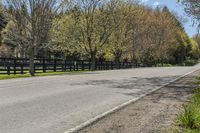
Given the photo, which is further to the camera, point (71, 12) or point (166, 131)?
point (71, 12)

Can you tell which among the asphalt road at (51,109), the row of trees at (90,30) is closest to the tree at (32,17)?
the row of trees at (90,30)

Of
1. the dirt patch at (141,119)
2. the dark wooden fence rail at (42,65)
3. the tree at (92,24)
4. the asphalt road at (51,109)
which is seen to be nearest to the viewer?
the dirt patch at (141,119)

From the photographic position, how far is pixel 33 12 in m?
38.8

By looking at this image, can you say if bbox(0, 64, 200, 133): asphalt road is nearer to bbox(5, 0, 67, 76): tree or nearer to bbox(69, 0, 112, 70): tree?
bbox(5, 0, 67, 76): tree

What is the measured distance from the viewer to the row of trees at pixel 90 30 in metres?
38.9

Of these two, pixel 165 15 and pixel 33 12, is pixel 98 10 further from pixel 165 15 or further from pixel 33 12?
pixel 165 15

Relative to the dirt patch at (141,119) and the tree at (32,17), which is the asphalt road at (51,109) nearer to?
the dirt patch at (141,119)

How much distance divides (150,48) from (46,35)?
55.7 metres

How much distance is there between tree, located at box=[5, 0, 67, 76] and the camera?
38559 mm

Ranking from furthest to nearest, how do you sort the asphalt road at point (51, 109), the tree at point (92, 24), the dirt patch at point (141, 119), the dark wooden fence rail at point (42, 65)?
1. the tree at point (92, 24)
2. the dark wooden fence rail at point (42, 65)
3. the asphalt road at point (51, 109)
4. the dirt patch at point (141, 119)

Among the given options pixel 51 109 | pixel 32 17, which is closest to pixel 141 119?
pixel 51 109

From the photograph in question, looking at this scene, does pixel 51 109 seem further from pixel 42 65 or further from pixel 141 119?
pixel 42 65

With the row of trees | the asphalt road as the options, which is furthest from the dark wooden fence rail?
the asphalt road

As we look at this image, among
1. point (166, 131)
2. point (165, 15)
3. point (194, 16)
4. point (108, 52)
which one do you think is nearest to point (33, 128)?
point (166, 131)
